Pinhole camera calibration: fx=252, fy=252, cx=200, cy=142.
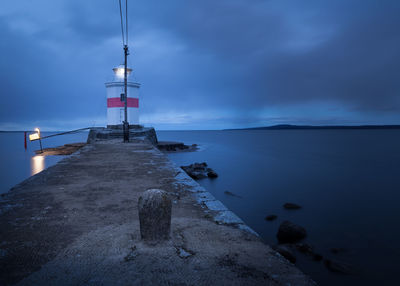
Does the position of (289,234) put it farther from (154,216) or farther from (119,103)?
(119,103)

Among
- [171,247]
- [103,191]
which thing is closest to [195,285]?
[171,247]

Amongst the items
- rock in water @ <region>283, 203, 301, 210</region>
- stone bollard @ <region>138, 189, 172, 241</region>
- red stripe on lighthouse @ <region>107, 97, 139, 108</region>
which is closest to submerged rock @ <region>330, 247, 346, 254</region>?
rock in water @ <region>283, 203, 301, 210</region>

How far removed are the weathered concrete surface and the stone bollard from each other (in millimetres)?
98

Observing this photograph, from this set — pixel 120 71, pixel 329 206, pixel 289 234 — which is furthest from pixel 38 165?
pixel 329 206

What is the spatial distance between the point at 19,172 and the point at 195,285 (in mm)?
17825

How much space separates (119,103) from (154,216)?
1968 centimetres

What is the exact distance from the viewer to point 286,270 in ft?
6.61

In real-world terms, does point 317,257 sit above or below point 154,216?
below

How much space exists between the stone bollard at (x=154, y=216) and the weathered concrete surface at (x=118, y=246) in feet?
0.32

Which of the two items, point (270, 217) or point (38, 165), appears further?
point (38, 165)

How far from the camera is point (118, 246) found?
2.31 meters

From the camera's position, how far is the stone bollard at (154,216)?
2.32 meters

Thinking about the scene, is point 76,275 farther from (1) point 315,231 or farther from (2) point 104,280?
(1) point 315,231

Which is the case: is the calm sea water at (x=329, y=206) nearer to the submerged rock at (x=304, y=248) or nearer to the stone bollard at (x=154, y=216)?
the submerged rock at (x=304, y=248)
